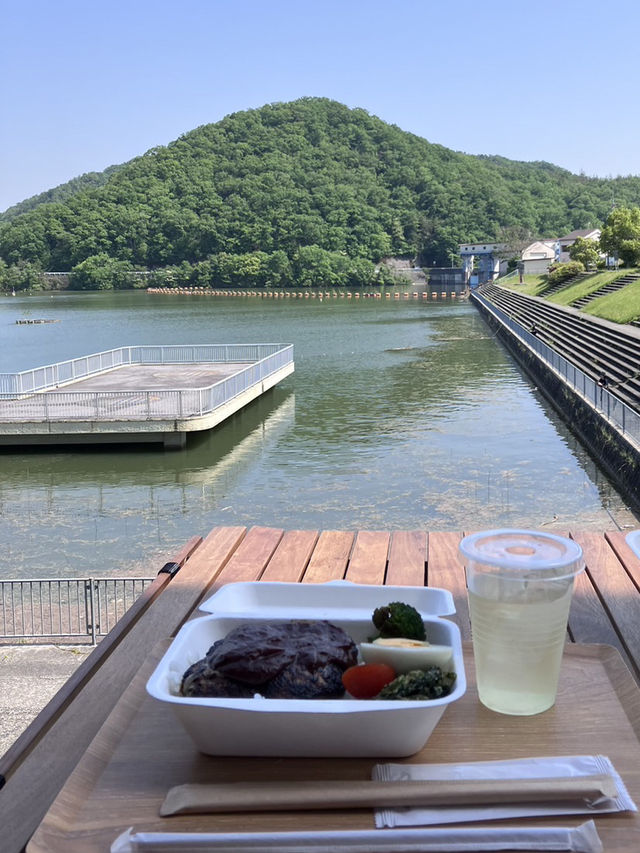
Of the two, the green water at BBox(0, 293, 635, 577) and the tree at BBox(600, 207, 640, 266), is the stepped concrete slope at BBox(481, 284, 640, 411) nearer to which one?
the green water at BBox(0, 293, 635, 577)

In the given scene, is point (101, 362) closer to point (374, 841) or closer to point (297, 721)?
point (297, 721)

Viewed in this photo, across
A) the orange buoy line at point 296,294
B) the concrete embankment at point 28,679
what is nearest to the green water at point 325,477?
the concrete embankment at point 28,679

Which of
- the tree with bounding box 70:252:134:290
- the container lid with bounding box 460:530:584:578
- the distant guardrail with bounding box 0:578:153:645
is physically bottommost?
the distant guardrail with bounding box 0:578:153:645

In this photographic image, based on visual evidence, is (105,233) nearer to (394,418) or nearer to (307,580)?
(394,418)

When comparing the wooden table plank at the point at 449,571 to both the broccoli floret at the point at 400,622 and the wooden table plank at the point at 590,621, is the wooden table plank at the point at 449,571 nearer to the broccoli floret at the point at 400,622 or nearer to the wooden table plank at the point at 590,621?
the wooden table plank at the point at 590,621

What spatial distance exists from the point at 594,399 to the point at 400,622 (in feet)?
60.7

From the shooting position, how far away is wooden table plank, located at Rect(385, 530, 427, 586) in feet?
10.8

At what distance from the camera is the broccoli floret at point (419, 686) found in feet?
5.96

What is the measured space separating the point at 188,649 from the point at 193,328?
63412mm

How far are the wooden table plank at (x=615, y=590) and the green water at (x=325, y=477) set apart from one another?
9.08 metres

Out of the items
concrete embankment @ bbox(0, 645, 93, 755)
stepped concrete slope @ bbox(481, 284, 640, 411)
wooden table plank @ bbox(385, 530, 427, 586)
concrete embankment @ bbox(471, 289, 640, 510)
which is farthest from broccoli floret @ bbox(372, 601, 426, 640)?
stepped concrete slope @ bbox(481, 284, 640, 411)

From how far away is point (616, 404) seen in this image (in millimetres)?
17406

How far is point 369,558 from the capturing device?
142 inches

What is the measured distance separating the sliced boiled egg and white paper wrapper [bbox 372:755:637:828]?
226 mm
